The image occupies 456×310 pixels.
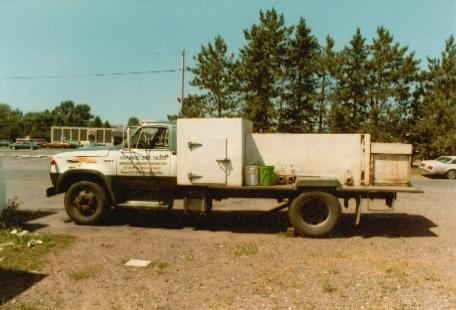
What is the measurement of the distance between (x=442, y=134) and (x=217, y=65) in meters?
18.6

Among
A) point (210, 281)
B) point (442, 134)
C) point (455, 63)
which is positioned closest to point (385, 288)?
point (210, 281)

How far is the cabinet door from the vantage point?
9352 mm

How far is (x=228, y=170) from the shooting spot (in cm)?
934

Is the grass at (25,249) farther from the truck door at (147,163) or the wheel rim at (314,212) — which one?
the wheel rim at (314,212)

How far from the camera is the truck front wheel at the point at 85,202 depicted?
10062mm

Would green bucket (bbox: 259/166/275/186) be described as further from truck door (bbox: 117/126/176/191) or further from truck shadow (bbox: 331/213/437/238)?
truck door (bbox: 117/126/176/191)

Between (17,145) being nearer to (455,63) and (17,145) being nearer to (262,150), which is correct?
(455,63)

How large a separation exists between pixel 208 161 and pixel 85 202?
318 centimetres

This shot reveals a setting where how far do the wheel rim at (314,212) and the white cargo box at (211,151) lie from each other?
154 centimetres

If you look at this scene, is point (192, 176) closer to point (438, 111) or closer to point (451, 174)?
point (451, 174)

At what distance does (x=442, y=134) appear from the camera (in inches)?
1237

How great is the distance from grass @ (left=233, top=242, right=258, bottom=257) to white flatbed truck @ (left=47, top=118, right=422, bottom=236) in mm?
1257

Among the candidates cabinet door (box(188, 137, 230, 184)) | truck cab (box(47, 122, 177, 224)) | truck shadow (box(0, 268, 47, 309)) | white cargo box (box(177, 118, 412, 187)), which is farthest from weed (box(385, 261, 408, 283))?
truck shadow (box(0, 268, 47, 309))

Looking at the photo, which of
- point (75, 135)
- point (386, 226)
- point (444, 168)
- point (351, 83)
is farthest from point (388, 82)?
point (75, 135)
